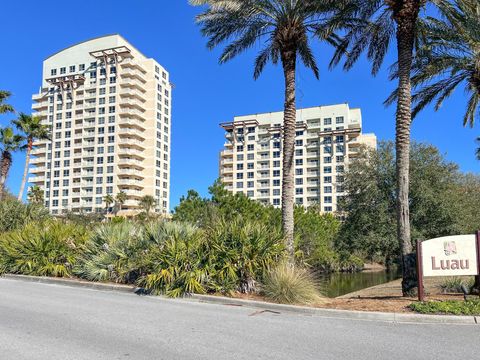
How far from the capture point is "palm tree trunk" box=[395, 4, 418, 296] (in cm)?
1184

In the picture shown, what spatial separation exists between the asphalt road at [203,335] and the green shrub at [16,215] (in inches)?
584

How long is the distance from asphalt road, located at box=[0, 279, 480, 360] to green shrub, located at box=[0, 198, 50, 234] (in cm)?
1484

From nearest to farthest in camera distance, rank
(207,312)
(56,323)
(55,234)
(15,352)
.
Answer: (15,352)
(56,323)
(207,312)
(55,234)

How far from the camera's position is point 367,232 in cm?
2688

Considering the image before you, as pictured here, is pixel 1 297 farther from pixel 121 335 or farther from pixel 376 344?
pixel 376 344

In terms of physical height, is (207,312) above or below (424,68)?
below

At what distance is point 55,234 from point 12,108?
22.6 meters

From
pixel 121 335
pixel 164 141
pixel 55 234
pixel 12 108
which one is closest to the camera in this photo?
pixel 121 335

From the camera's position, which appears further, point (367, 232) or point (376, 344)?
point (367, 232)

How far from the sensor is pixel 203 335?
23.9ft

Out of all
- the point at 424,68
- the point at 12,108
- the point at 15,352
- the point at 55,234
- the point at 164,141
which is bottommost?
the point at 15,352

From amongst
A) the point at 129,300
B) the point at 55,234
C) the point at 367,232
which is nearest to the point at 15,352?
the point at 129,300

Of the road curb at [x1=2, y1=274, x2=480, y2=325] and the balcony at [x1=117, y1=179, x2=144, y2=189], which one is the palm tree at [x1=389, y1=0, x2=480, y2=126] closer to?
the road curb at [x1=2, y1=274, x2=480, y2=325]

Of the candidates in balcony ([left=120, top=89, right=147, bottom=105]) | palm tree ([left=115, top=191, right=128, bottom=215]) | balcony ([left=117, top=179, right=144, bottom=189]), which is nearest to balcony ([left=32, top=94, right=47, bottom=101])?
balcony ([left=120, top=89, right=147, bottom=105])
